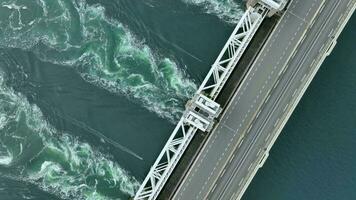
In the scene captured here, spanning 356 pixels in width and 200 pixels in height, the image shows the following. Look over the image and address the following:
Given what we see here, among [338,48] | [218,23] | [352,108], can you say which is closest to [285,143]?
[352,108]

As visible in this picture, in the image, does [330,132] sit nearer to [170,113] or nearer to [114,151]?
[170,113]

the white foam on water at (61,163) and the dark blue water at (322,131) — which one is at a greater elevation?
the dark blue water at (322,131)

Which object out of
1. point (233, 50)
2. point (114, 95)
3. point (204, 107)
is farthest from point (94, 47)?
point (233, 50)

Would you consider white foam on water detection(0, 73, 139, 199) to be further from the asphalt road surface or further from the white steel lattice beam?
the white steel lattice beam

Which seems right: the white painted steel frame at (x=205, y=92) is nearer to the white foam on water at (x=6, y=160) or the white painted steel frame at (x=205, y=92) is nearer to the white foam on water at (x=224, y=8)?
the white foam on water at (x=224, y=8)

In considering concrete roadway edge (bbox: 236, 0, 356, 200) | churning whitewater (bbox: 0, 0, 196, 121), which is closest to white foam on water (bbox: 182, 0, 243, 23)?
churning whitewater (bbox: 0, 0, 196, 121)

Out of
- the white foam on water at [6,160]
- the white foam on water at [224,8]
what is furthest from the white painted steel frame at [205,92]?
the white foam on water at [6,160]
